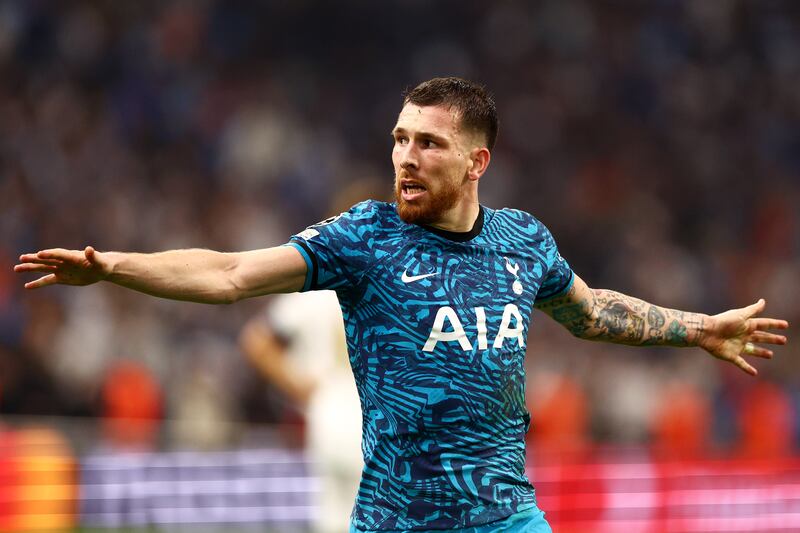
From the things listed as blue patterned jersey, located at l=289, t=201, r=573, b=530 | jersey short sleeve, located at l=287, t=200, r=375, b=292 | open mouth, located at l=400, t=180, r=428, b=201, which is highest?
open mouth, located at l=400, t=180, r=428, b=201

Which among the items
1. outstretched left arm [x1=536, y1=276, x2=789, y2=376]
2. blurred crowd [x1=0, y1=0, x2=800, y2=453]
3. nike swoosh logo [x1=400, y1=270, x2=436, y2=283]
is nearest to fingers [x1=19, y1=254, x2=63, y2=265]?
nike swoosh logo [x1=400, y1=270, x2=436, y2=283]

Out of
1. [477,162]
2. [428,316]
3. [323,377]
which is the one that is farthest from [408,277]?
[323,377]

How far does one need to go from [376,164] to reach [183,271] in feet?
46.1

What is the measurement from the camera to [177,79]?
18.9m

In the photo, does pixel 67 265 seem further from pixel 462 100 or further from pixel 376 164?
pixel 376 164

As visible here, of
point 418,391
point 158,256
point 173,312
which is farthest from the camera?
point 173,312

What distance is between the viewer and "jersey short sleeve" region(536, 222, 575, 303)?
580 cm

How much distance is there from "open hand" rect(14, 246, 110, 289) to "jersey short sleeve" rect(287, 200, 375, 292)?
765 mm

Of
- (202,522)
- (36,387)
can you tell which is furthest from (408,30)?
(202,522)

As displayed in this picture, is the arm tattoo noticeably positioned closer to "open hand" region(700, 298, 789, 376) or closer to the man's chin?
"open hand" region(700, 298, 789, 376)

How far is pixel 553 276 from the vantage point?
5.86 m

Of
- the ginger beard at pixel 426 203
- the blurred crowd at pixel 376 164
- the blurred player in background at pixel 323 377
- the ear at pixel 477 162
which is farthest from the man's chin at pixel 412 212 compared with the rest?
the blurred crowd at pixel 376 164

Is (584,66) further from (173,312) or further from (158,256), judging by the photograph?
(158,256)

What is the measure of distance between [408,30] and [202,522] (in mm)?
9775
